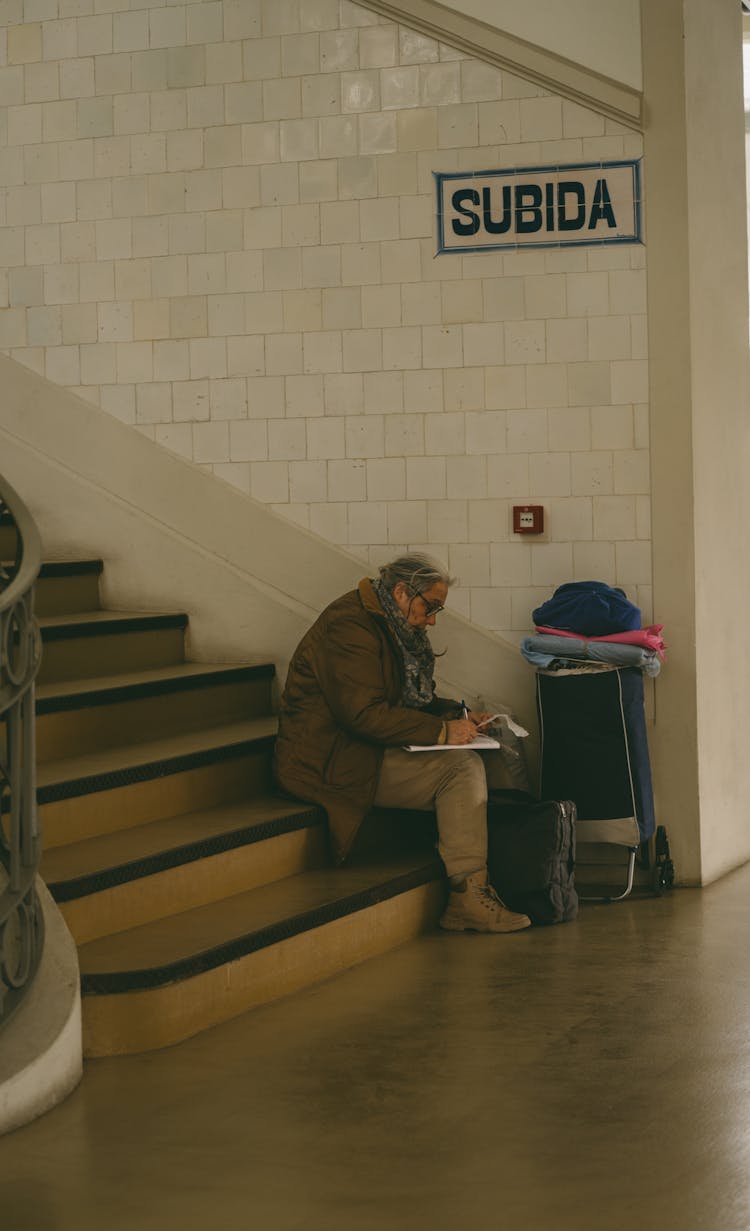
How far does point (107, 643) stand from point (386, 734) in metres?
1.28

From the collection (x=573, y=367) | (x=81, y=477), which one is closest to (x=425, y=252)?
(x=573, y=367)

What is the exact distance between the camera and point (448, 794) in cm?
518

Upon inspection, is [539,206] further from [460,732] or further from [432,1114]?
[432,1114]

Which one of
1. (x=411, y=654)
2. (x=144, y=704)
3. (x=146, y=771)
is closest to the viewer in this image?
(x=146, y=771)

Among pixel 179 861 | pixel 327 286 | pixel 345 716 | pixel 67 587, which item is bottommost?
pixel 179 861

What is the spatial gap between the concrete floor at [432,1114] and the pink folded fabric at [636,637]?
131cm

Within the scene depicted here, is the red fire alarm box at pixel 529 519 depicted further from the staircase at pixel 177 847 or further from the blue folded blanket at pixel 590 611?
the staircase at pixel 177 847

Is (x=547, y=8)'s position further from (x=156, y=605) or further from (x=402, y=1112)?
(x=402, y=1112)

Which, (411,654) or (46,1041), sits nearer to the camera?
(46,1041)

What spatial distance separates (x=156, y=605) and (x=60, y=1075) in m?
3.00

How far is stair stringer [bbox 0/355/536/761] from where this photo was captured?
19.7 feet

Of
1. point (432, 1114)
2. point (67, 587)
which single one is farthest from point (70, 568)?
point (432, 1114)

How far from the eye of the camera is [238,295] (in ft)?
20.2

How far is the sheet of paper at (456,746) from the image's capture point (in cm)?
513
